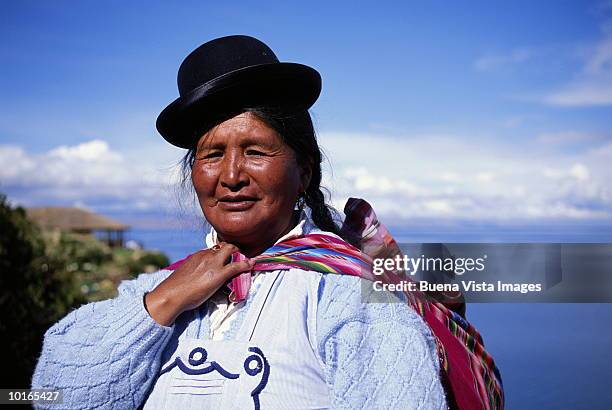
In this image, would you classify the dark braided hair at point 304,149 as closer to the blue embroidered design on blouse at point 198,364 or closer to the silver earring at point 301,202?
the silver earring at point 301,202

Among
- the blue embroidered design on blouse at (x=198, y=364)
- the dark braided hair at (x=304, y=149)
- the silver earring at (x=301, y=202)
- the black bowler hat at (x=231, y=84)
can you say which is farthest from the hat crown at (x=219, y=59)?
the blue embroidered design on blouse at (x=198, y=364)

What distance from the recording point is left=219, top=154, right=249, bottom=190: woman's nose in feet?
5.65

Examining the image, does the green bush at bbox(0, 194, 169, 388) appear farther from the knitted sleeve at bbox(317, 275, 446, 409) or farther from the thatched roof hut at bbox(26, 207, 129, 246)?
the thatched roof hut at bbox(26, 207, 129, 246)

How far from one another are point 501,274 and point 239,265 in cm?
97

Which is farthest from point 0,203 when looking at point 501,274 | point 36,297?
point 501,274

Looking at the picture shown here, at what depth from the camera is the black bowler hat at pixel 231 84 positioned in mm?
1762

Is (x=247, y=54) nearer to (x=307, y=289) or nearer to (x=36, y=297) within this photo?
(x=307, y=289)

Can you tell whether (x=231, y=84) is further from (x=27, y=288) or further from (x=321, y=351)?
(x=27, y=288)

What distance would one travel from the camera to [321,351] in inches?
64.4

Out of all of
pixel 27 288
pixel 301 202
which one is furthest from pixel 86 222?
pixel 301 202

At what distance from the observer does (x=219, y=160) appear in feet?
5.86

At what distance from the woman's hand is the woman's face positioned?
0.31 feet

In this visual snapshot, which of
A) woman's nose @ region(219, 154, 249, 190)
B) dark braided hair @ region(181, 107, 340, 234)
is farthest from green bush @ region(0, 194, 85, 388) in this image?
woman's nose @ region(219, 154, 249, 190)

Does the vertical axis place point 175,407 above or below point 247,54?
below
